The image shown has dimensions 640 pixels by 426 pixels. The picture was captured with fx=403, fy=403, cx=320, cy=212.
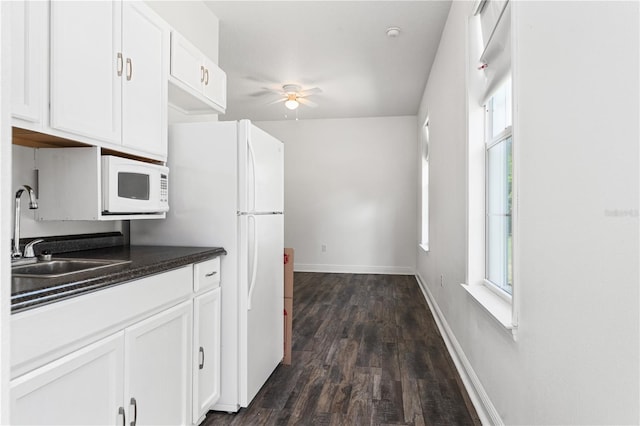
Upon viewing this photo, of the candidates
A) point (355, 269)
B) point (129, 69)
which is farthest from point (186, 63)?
point (355, 269)

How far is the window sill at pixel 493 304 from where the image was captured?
173cm

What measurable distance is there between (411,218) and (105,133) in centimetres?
566

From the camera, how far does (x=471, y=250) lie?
248 centimetres

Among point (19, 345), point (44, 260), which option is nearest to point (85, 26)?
point (44, 260)

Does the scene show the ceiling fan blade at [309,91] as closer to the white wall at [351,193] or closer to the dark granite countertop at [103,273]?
the white wall at [351,193]

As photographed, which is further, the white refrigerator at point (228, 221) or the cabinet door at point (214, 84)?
the cabinet door at point (214, 84)

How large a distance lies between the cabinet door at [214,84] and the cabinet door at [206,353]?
141 cm

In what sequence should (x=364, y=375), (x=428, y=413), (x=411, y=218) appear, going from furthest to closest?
(x=411, y=218), (x=364, y=375), (x=428, y=413)

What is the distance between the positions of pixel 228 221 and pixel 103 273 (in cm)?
90

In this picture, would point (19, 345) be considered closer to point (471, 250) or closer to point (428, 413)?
point (428, 413)

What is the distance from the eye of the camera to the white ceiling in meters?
3.22

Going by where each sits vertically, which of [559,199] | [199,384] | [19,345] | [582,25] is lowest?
[199,384]

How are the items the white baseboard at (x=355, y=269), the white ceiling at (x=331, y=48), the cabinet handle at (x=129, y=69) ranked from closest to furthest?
the cabinet handle at (x=129, y=69) < the white ceiling at (x=331, y=48) < the white baseboard at (x=355, y=269)

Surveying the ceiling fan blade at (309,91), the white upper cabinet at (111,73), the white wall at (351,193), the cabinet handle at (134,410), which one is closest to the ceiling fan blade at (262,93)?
the ceiling fan blade at (309,91)
